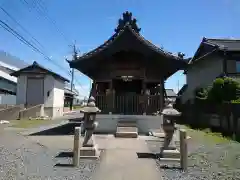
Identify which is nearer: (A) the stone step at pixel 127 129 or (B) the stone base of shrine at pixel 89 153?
(B) the stone base of shrine at pixel 89 153

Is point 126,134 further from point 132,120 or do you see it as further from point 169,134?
point 169,134

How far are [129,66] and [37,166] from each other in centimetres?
867

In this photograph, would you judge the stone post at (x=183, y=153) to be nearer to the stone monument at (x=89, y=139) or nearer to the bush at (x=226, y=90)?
the stone monument at (x=89, y=139)

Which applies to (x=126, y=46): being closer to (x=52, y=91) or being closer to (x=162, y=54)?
(x=162, y=54)

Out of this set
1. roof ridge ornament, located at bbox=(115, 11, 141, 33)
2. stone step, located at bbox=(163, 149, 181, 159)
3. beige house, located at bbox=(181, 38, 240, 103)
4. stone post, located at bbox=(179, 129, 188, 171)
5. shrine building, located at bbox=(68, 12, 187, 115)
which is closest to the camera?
stone post, located at bbox=(179, 129, 188, 171)

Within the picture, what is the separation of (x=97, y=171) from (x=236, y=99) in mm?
13079

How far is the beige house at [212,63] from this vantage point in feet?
70.4

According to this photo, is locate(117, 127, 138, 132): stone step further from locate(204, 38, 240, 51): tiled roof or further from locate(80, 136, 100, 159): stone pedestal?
locate(204, 38, 240, 51): tiled roof

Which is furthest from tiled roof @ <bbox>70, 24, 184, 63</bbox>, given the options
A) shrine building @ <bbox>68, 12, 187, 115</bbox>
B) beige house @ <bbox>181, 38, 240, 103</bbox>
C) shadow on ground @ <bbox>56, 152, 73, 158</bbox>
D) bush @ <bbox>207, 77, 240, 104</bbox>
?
beige house @ <bbox>181, 38, 240, 103</bbox>

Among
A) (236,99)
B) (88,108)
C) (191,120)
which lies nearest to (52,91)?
(191,120)

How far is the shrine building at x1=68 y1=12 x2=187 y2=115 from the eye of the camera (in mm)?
13328

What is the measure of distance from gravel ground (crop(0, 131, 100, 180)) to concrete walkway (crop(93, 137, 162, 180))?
0.36 m

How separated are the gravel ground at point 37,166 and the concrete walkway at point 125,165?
1.18 feet

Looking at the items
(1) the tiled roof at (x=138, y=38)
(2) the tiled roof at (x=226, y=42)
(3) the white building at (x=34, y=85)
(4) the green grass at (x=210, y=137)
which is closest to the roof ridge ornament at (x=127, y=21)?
(1) the tiled roof at (x=138, y=38)
